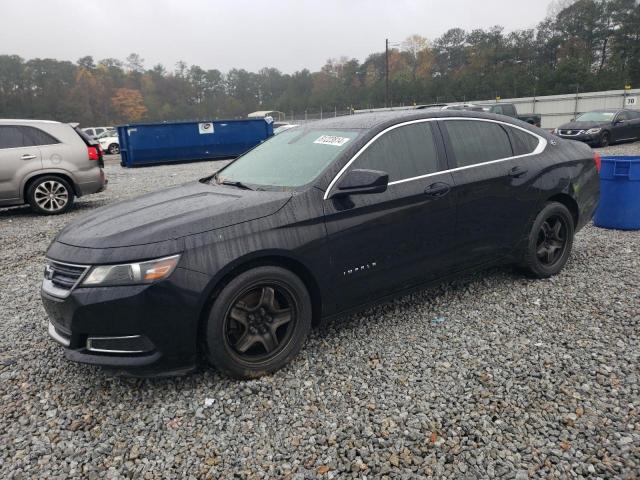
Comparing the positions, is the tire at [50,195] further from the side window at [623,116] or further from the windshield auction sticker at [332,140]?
the side window at [623,116]

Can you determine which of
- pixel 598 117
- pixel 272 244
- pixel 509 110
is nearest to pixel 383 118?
pixel 272 244

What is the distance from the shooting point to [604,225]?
6.18 meters

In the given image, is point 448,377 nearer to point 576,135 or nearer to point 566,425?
point 566,425

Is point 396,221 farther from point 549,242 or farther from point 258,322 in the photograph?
point 549,242

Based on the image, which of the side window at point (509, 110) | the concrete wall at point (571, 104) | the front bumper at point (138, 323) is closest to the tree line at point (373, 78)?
the concrete wall at point (571, 104)

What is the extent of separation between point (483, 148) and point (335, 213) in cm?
165

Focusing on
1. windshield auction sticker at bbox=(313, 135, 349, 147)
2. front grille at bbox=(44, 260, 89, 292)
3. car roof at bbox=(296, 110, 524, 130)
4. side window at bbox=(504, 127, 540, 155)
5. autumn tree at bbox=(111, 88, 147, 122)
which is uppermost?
autumn tree at bbox=(111, 88, 147, 122)

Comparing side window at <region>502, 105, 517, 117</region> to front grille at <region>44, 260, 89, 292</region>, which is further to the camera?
side window at <region>502, 105, 517, 117</region>

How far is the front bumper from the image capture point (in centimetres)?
256

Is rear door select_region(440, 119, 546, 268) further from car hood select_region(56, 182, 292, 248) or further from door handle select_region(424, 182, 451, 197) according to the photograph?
car hood select_region(56, 182, 292, 248)

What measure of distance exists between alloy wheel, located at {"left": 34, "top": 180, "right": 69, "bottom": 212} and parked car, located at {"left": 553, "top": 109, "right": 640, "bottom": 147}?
15.8 meters

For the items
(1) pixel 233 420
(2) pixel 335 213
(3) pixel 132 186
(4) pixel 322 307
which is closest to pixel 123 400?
(1) pixel 233 420

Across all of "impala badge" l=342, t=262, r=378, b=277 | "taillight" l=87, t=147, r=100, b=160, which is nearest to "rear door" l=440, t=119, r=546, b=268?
"impala badge" l=342, t=262, r=378, b=277

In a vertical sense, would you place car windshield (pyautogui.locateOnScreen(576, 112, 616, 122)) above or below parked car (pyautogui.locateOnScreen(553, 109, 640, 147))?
above
